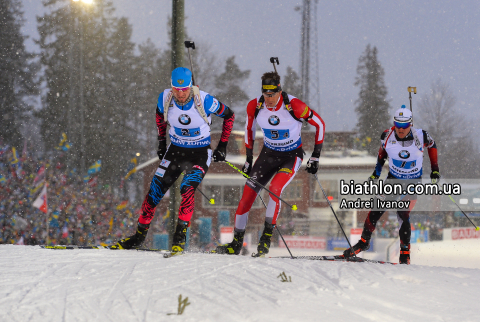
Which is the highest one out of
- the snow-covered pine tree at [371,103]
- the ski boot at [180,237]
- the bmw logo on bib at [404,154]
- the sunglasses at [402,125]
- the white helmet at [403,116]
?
the snow-covered pine tree at [371,103]

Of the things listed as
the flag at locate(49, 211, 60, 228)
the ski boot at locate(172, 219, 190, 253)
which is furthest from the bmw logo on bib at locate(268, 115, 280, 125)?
the flag at locate(49, 211, 60, 228)

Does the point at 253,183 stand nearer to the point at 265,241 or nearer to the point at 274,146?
the point at 274,146

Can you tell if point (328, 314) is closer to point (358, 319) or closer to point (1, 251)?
point (358, 319)

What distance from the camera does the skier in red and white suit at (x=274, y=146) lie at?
5.72 meters

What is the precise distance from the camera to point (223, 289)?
12.3 feet

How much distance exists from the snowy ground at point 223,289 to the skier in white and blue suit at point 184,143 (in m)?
0.69

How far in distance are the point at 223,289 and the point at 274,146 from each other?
8.69ft

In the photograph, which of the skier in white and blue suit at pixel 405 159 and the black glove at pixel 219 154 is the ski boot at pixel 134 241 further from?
the skier in white and blue suit at pixel 405 159

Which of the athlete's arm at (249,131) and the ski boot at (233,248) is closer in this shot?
the ski boot at (233,248)

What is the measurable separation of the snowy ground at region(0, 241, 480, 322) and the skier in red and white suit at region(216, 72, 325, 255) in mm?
885

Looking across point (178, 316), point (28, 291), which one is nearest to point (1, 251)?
point (28, 291)

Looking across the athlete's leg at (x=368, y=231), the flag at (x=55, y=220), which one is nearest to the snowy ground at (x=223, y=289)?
the athlete's leg at (x=368, y=231)

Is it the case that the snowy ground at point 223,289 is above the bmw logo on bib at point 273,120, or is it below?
below

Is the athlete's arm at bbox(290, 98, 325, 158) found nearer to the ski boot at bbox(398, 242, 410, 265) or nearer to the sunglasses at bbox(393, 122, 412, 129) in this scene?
the sunglasses at bbox(393, 122, 412, 129)
